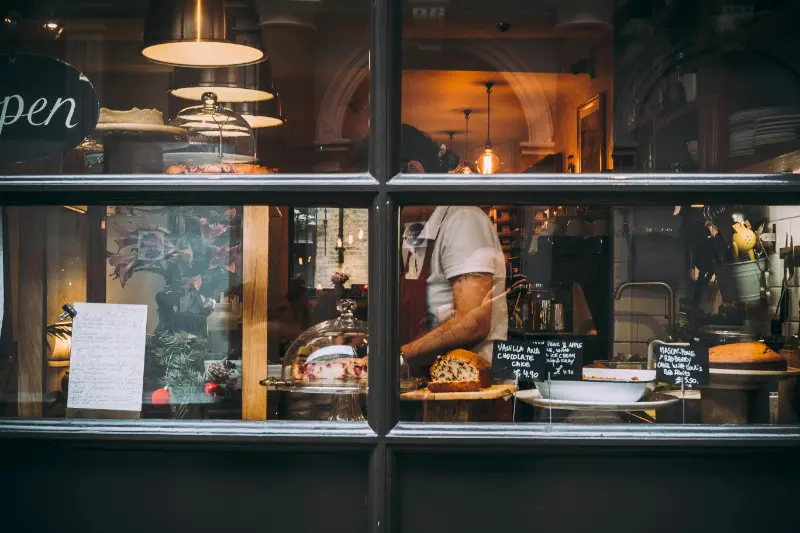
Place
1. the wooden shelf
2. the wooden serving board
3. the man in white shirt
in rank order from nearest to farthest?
the wooden shelf < the wooden serving board < the man in white shirt

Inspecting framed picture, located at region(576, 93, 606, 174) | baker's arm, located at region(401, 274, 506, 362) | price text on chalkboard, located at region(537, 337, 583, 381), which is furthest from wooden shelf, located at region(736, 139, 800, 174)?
baker's arm, located at region(401, 274, 506, 362)

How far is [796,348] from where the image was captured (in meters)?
2.28

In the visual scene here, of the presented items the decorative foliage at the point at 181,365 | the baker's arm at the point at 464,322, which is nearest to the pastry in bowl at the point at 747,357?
the baker's arm at the point at 464,322

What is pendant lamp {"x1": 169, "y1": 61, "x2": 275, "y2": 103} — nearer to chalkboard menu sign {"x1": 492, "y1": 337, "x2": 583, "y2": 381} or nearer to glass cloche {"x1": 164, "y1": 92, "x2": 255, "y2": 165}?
glass cloche {"x1": 164, "y1": 92, "x2": 255, "y2": 165}

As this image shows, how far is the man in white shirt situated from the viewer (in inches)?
91.4

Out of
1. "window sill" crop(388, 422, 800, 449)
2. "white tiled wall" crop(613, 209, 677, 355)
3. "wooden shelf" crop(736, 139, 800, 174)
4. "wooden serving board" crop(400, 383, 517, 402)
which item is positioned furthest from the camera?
"white tiled wall" crop(613, 209, 677, 355)

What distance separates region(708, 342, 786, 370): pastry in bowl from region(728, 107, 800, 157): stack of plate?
1.79ft

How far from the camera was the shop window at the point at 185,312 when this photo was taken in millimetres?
2092

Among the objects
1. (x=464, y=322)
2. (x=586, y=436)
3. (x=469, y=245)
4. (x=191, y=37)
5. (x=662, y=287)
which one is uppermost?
(x=191, y=37)

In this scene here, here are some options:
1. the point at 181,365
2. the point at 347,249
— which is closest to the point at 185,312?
the point at 181,365

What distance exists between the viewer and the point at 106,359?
6.84 feet

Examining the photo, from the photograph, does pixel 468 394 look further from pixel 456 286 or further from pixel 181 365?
pixel 181 365

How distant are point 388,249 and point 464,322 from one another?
0.81m

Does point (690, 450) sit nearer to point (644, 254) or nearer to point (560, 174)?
point (560, 174)
